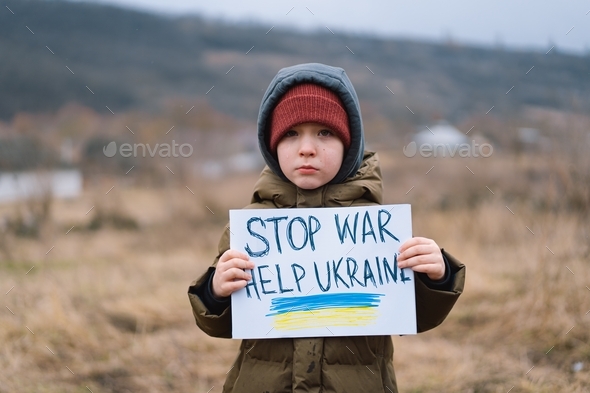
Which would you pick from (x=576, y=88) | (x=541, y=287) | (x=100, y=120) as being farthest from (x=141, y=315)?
(x=100, y=120)

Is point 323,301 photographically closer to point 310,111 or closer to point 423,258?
point 423,258

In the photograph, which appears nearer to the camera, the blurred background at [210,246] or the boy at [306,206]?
the boy at [306,206]

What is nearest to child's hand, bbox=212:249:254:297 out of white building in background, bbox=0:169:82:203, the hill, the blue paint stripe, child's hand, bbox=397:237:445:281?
the blue paint stripe

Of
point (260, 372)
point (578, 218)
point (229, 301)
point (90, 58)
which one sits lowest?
point (260, 372)

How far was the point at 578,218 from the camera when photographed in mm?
4352

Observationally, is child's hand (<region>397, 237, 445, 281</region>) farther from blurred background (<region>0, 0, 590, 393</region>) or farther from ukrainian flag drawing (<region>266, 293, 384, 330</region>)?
blurred background (<region>0, 0, 590, 393</region>)

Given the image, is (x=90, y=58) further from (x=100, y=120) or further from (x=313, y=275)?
(x=313, y=275)

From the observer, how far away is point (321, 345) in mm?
1619

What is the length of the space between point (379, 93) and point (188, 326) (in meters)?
28.9

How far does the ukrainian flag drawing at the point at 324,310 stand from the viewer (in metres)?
1.65

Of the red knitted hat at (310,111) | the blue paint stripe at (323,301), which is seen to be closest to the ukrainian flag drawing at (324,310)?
the blue paint stripe at (323,301)

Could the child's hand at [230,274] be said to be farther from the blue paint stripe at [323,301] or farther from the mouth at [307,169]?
the mouth at [307,169]

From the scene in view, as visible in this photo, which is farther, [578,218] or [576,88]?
[576,88]

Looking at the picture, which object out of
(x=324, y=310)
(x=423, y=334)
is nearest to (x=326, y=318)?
(x=324, y=310)
